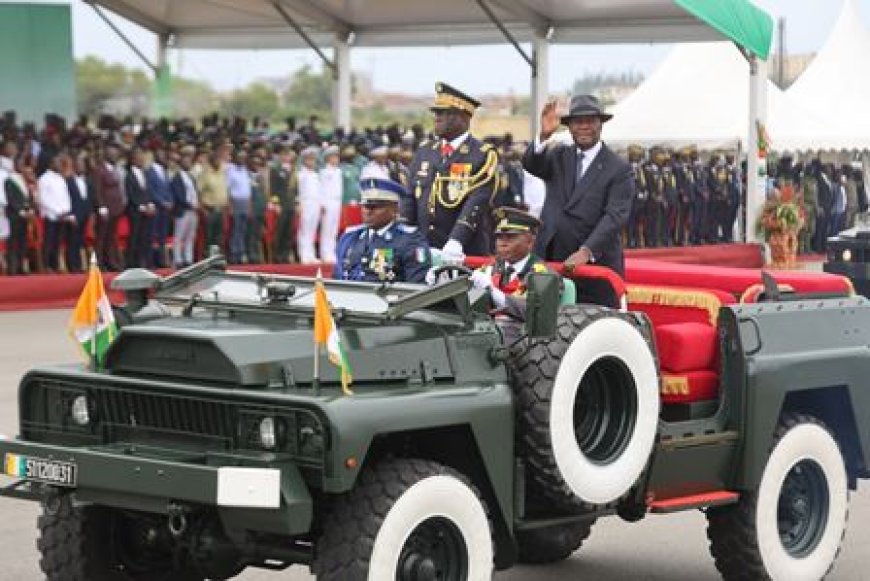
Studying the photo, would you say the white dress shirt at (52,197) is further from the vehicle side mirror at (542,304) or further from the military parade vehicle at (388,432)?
the vehicle side mirror at (542,304)

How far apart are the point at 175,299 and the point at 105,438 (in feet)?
2.62

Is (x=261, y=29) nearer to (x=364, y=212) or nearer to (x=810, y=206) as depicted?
(x=810, y=206)

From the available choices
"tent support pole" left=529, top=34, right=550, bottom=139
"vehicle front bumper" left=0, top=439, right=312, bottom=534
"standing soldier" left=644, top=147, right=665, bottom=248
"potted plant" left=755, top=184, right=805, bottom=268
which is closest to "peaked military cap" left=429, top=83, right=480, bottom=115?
"vehicle front bumper" left=0, top=439, right=312, bottom=534

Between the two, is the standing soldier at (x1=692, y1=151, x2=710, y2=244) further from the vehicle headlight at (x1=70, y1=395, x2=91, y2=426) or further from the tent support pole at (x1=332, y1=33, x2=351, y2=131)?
the vehicle headlight at (x1=70, y1=395, x2=91, y2=426)

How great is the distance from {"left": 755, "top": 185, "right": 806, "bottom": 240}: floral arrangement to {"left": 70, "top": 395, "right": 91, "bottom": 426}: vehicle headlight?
79.1ft

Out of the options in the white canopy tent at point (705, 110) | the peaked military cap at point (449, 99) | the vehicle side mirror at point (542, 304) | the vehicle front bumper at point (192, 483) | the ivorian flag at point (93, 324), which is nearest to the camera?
the vehicle front bumper at point (192, 483)

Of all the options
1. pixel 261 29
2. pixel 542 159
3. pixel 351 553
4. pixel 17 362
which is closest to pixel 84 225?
pixel 17 362

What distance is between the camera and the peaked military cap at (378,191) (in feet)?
26.1

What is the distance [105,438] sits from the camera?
6.59 m

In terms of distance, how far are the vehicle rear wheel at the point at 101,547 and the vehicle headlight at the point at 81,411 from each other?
292 mm

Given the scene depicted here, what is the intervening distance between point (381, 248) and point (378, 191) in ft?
0.85

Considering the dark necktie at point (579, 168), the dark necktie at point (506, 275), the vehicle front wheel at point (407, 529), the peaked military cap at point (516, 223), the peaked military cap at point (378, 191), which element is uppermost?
the dark necktie at point (579, 168)

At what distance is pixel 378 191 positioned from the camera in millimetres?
8016

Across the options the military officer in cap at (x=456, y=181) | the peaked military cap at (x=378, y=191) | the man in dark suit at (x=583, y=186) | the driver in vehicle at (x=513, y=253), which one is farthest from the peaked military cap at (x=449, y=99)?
the driver in vehicle at (x=513, y=253)
